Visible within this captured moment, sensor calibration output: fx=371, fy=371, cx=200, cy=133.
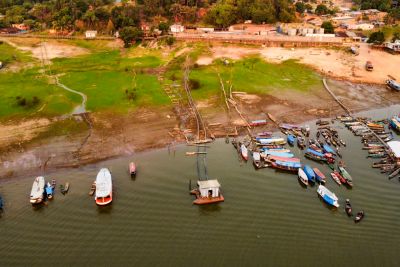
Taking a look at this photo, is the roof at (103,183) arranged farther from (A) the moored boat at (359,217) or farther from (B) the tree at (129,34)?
(B) the tree at (129,34)

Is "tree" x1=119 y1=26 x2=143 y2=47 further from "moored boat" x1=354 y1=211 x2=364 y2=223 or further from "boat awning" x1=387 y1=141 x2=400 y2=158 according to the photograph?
"moored boat" x1=354 y1=211 x2=364 y2=223

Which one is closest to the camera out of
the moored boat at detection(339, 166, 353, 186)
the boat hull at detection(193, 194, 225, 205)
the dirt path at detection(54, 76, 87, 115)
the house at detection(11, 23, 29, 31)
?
the boat hull at detection(193, 194, 225, 205)

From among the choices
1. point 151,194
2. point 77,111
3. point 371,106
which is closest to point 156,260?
point 151,194

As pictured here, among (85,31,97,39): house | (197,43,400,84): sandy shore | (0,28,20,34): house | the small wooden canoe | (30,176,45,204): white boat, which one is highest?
(0,28,20,34): house

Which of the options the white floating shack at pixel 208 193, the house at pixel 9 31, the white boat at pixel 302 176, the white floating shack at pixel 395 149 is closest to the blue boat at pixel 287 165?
the white boat at pixel 302 176

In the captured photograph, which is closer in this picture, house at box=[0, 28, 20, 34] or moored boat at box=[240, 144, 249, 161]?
moored boat at box=[240, 144, 249, 161]

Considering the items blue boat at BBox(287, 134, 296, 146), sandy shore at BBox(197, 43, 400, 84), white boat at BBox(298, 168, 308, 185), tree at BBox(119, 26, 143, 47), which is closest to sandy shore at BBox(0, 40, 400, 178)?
sandy shore at BBox(197, 43, 400, 84)
